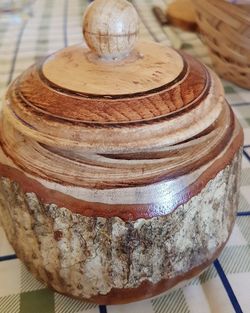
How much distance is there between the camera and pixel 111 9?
0.42 m

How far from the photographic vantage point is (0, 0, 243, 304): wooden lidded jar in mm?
370

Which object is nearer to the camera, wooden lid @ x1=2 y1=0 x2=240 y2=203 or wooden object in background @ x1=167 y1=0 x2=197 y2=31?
wooden lid @ x1=2 y1=0 x2=240 y2=203

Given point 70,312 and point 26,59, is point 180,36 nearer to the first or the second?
point 26,59

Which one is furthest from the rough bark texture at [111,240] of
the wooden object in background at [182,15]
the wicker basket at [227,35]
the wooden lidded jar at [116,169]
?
the wooden object in background at [182,15]

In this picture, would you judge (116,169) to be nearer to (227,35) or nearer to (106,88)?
(106,88)

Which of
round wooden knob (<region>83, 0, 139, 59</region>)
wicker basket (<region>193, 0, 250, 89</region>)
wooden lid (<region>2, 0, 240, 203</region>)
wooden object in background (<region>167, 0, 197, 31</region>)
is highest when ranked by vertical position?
round wooden knob (<region>83, 0, 139, 59</region>)

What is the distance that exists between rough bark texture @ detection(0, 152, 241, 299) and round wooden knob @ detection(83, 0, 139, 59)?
15 centimetres

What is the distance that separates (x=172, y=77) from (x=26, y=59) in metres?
0.65

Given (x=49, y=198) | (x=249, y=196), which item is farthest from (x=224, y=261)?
(x=49, y=198)

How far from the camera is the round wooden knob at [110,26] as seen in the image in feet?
1.38

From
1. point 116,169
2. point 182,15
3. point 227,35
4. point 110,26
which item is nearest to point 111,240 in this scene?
point 116,169

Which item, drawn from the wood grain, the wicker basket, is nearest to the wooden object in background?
the wicker basket

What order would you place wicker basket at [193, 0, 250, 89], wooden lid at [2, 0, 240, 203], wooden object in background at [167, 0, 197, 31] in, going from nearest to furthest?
wooden lid at [2, 0, 240, 203], wicker basket at [193, 0, 250, 89], wooden object in background at [167, 0, 197, 31]

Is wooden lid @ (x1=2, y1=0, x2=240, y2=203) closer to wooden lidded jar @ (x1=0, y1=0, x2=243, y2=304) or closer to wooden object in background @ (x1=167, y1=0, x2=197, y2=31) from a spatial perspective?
wooden lidded jar @ (x1=0, y1=0, x2=243, y2=304)
